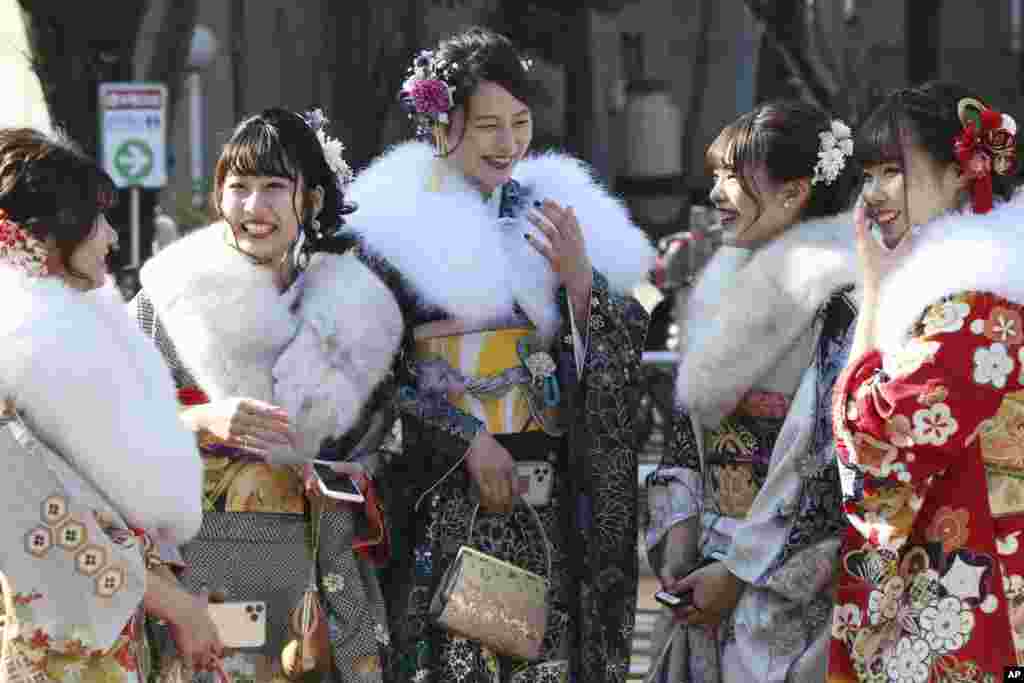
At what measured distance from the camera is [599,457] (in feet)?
14.3

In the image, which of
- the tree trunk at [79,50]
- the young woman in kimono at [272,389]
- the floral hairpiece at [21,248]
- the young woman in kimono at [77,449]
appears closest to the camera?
the young woman in kimono at [77,449]

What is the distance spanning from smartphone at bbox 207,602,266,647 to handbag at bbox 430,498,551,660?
0.42 meters

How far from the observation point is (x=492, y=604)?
4.18m

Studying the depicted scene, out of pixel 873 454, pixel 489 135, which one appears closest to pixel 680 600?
pixel 873 454

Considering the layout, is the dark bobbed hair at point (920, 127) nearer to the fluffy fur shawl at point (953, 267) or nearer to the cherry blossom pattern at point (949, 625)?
the fluffy fur shawl at point (953, 267)

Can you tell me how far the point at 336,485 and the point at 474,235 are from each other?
72 centimetres

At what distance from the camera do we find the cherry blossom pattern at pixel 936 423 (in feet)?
11.4

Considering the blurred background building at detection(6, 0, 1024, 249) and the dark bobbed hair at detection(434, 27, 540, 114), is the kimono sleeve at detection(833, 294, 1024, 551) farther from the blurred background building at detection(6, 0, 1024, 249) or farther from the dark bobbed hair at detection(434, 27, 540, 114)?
the blurred background building at detection(6, 0, 1024, 249)

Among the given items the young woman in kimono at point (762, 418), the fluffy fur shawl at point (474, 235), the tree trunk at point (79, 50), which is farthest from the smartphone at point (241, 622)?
the tree trunk at point (79, 50)

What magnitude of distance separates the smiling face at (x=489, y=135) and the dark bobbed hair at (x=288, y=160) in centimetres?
35

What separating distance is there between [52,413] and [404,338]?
1177 mm

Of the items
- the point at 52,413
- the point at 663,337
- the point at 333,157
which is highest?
the point at 333,157

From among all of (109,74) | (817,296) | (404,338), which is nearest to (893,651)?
(817,296)

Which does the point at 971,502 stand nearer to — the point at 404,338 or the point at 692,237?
the point at 404,338
